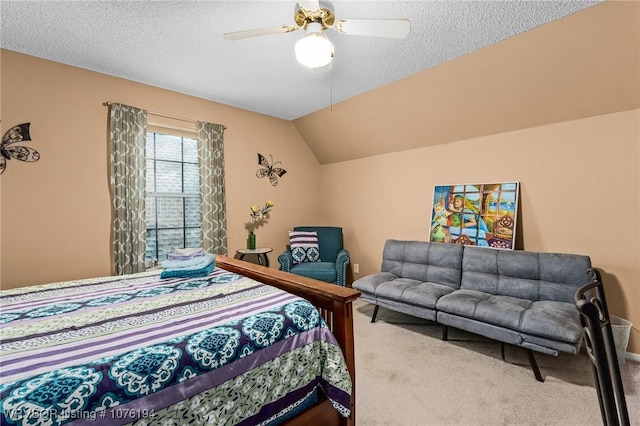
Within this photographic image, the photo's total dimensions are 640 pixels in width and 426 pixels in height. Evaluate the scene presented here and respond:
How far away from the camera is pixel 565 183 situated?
2.62 m

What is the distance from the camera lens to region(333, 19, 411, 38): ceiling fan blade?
158 cm

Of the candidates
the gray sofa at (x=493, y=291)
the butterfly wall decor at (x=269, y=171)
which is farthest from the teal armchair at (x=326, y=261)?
the butterfly wall decor at (x=269, y=171)

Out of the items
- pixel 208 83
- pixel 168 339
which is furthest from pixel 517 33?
pixel 168 339

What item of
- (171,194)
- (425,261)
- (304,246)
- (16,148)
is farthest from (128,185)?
(425,261)

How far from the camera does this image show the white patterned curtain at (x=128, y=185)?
9.32ft

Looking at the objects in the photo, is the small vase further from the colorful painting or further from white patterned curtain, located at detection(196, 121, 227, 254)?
the colorful painting

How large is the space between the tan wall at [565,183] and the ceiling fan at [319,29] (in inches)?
78.5

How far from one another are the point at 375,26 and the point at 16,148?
3.01 meters

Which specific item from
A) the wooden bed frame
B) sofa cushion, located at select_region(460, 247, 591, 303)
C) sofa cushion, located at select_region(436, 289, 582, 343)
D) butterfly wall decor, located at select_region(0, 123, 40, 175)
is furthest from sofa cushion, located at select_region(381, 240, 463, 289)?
butterfly wall decor, located at select_region(0, 123, 40, 175)

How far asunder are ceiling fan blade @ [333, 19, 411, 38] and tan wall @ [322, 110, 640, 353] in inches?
78.8

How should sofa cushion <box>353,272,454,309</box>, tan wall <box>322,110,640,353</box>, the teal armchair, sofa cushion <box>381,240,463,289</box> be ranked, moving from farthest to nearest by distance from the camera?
the teal armchair, sofa cushion <box>381,240,463,289</box>, sofa cushion <box>353,272,454,309</box>, tan wall <box>322,110,640,353</box>

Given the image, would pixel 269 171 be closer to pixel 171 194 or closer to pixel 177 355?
pixel 171 194

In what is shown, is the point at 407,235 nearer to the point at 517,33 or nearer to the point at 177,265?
the point at 517,33

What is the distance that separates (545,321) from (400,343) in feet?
3.72
